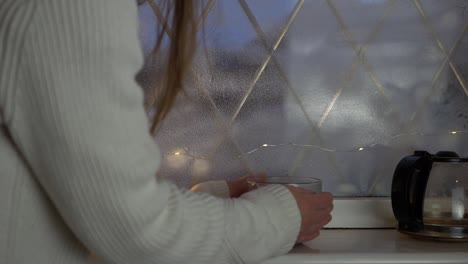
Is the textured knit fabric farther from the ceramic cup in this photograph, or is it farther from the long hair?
the ceramic cup

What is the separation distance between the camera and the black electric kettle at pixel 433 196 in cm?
106

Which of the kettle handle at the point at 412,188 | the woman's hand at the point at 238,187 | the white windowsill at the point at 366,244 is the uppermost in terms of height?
the kettle handle at the point at 412,188

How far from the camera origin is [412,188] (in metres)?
1.07

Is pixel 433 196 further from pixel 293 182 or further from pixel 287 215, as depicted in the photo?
pixel 287 215

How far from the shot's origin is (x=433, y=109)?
1.30 metres

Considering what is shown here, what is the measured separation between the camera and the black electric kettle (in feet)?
3.46

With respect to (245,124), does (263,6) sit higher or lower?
higher

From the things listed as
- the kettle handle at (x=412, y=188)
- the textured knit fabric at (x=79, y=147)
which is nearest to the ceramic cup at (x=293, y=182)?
the kettle handle at (x=412, y=188)

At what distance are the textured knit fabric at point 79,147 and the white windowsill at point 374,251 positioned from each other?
0.83 ft

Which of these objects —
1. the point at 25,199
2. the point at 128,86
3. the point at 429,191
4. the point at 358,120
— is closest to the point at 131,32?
the point at 128,86

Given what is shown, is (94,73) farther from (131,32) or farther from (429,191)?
(429,191)

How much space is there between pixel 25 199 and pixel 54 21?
19 centimetres

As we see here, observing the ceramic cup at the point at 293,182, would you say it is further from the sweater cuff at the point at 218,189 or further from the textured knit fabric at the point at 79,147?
the textured knit fabric at the point at 79,147

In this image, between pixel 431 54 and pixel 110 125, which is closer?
pixel 110 125
